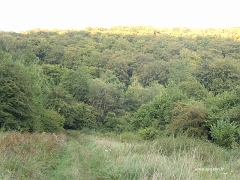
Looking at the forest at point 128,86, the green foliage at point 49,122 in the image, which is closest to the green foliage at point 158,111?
the forest at point 128,86

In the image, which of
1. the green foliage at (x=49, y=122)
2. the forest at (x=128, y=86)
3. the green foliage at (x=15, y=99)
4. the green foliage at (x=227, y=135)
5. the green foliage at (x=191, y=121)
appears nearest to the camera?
the green foliage at (x=227, y=135)

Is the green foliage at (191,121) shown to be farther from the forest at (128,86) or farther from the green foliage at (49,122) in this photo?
the green foliage at (49,122)

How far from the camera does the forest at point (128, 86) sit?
29016mm

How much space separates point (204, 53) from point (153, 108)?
45.2 m

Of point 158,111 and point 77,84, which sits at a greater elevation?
point 77,84

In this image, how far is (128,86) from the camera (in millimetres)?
75562

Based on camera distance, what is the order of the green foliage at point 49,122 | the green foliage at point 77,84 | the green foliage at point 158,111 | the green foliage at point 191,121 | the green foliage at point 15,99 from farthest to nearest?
the green foliage at point 77,84, the green foliage at point 158,111, the green foliage at point 49,122, the green foliage at point 191,121, the green foliage at point 15,99

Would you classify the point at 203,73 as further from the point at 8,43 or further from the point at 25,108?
the point at 8,43

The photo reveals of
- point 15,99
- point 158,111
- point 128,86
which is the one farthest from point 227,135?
point 128,86

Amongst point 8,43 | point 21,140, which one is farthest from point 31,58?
point 21,140

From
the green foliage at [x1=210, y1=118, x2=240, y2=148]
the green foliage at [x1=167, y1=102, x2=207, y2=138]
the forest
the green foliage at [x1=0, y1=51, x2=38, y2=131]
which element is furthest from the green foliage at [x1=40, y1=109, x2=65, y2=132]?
the green foliage at [x1=210, y1=118, x2=240, y2=148]

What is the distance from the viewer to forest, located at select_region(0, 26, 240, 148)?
29.0 meters

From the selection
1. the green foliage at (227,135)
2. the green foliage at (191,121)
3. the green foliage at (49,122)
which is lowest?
the green foliage at (49,122)

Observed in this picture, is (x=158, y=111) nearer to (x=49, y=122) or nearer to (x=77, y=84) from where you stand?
(x=49, y=122)
